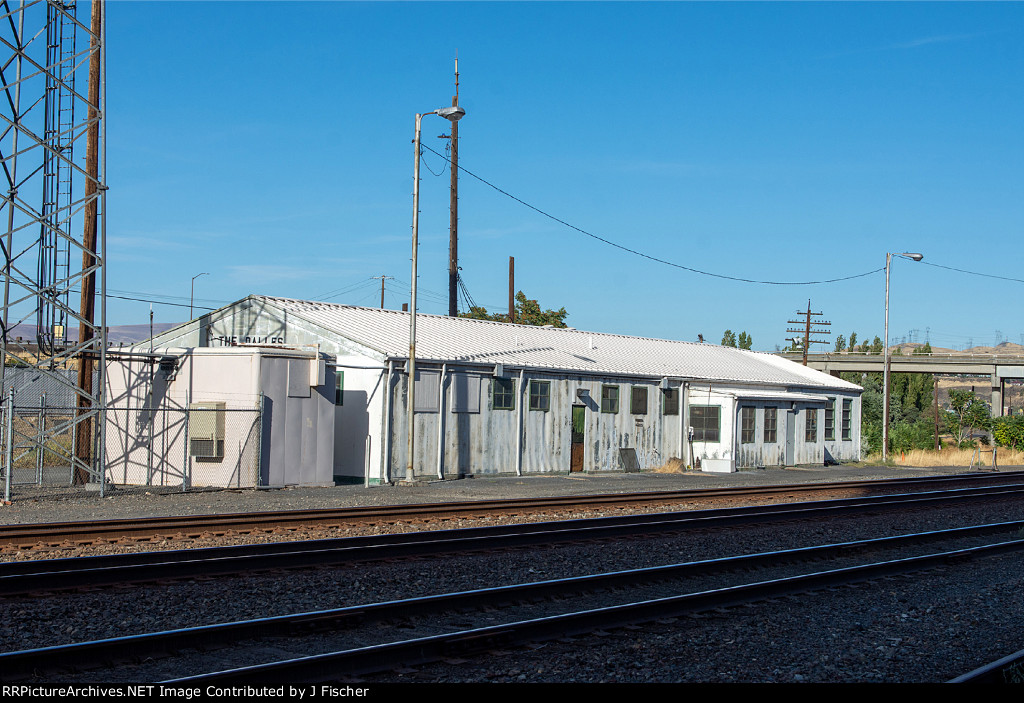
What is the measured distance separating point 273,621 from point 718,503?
578 inches

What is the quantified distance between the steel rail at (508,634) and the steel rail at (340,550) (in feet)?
13.2

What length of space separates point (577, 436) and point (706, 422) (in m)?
6.54

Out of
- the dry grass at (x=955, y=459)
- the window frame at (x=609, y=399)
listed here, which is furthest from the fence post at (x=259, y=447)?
the dry grass at (x=955, y=459)

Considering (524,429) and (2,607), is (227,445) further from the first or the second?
(2,607)

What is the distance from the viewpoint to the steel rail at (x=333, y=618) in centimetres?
712

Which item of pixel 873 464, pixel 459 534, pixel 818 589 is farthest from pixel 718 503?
pixel 873 464

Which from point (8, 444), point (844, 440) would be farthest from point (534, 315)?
point (8, 444)

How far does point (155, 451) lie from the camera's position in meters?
24.4

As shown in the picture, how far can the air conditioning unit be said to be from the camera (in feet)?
76.2

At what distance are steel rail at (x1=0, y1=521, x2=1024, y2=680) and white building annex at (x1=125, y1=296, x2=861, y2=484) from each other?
13726 millimetres

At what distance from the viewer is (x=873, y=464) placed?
43.1 m

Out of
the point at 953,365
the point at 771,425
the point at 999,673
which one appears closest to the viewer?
the point at 999,673

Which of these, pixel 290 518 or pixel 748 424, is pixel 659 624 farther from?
pixel 748 424

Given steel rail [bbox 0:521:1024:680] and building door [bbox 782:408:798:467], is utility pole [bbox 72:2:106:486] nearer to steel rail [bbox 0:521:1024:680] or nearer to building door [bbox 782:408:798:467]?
steel rail [bbox 0:521:1024:680]
